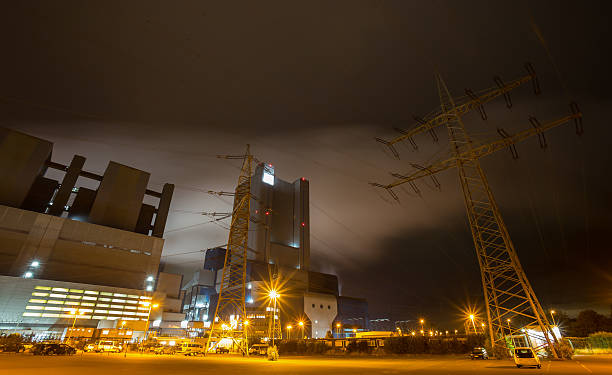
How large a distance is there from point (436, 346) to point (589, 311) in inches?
3175

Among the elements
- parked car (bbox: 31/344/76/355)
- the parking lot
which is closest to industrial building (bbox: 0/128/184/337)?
parked car (bbox: 31/344/76/355)

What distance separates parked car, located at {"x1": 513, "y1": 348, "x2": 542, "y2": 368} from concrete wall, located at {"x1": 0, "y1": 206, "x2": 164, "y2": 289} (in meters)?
99.2

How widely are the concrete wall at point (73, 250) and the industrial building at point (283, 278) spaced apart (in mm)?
33585

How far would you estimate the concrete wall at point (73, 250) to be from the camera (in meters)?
74.4

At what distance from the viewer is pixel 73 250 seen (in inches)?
3228

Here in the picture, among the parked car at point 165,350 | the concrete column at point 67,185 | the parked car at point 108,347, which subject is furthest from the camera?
the concrete column at point 67,185

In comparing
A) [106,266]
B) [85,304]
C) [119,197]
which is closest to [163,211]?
[119,197]

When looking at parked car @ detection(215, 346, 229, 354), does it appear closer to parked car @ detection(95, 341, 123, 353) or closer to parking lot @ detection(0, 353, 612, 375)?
parked car @ detection(95, 341, 123, 353)

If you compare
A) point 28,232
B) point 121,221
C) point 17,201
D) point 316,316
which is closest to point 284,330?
point 316,316

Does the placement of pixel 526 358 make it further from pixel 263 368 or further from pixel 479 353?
pixel 263 368

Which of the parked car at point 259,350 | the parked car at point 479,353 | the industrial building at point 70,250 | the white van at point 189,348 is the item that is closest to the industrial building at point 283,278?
the industrial building at point 70,250

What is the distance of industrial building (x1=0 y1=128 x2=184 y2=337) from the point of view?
71.9m

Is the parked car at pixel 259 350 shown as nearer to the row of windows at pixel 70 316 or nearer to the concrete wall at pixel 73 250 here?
the row of windows at pixel 70 316

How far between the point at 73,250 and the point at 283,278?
67247mm
